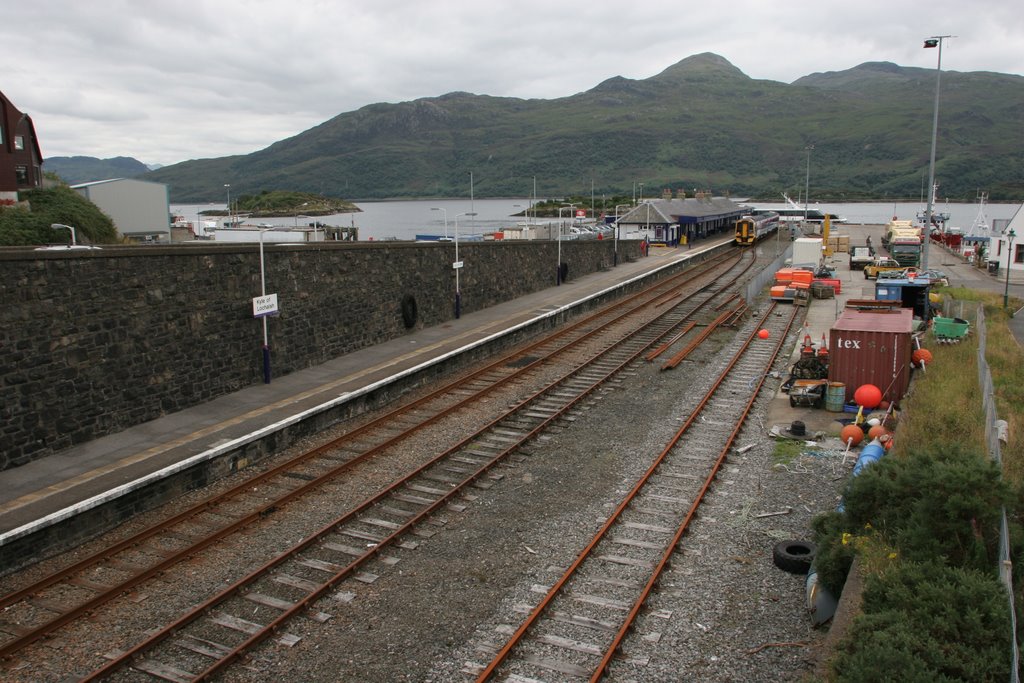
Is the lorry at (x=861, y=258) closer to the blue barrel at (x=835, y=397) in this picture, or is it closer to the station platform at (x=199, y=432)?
the station platform at (x=199, y=432)

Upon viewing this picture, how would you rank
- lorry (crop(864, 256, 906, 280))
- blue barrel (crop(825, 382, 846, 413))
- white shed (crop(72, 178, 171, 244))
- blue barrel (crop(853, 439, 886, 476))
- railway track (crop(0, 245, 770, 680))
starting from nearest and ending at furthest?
railway track (crop(0, 245, 770, 680)) → blue barrel (crop(853, 439, 886, 476)) → blue barrel (crop(825, 382, 846, 413)) → lorry (crop(864, 256, 906, 280)) → white shed (crop(72, 178, 171, 244))

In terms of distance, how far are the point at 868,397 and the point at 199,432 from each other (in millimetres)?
15004

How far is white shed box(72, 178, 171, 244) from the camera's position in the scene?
45.4m

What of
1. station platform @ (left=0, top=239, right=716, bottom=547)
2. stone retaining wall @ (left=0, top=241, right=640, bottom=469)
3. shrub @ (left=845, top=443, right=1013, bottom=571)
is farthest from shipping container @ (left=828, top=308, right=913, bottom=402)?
stone retaining wall @ (left=0, top=241, right=640, bottom=469)

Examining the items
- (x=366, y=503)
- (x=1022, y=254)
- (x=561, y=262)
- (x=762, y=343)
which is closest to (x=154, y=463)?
(x=366, y=503)

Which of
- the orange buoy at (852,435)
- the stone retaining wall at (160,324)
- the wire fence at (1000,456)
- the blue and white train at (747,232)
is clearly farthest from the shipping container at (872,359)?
the blue and white train at (747,232)

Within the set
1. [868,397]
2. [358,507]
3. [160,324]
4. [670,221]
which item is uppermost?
[670,221]

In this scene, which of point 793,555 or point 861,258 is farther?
point 861,258

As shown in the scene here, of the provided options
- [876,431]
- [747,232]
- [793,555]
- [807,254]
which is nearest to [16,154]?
[807,254]

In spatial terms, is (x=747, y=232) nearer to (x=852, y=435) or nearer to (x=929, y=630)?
(x=852, y=435)

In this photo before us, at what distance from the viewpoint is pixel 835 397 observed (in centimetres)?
1825

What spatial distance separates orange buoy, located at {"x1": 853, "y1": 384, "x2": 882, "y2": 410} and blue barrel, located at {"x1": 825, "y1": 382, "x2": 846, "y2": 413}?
0.52 metres

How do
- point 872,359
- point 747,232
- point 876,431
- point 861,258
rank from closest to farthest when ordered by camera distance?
1. point 876,431
2. point 872,359
3. point 861,258
4. point 747,232

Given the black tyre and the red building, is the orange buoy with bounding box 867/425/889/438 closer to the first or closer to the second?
the black tyre
